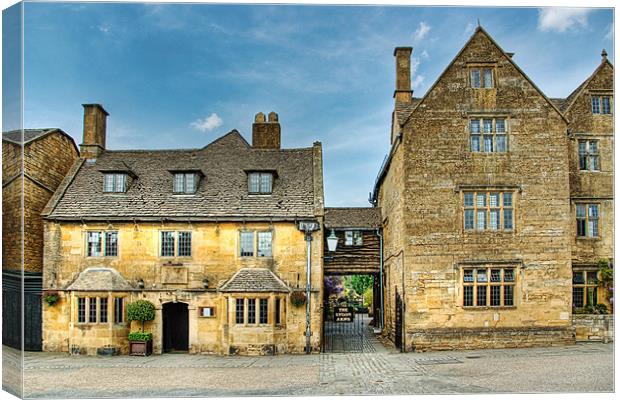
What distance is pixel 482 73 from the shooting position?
22312 millimetres

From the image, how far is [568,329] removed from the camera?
21.7 metres

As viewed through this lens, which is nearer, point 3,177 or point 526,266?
point 3,177

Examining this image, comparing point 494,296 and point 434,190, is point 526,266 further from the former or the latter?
point 434,190

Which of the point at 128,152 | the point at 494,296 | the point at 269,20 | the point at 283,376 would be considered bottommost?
the point at 283,376

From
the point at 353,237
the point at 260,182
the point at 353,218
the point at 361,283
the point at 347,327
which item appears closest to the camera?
the point at 260,182

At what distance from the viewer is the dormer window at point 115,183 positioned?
24.8 metres

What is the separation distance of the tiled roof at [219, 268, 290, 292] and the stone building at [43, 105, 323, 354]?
38 millimetres

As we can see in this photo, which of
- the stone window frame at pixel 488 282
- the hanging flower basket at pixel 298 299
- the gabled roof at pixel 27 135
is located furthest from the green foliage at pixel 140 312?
the stone window frame at pixel 488 282

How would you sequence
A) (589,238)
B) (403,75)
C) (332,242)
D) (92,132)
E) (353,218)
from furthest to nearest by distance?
(353,218)
(92,132)
(403,75)
(332,242)
(589,238)

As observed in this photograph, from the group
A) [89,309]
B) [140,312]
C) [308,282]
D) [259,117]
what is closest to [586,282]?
[308,282]

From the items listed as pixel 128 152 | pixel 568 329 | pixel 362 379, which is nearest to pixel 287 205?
pixel 128 152

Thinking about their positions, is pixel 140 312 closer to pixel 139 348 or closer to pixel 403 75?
pixel 139 348

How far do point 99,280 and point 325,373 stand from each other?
10.1m

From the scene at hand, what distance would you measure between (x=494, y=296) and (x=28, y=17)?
16.9 m
